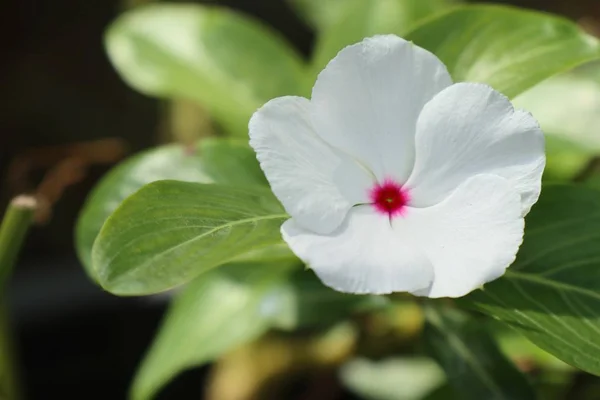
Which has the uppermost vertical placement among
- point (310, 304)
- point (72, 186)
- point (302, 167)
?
point (302, 167)

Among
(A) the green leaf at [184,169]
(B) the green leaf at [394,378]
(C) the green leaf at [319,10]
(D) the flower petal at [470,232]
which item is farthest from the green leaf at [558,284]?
(C) the green leaf at [319,10]

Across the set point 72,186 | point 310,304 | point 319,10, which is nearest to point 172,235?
point 310,304

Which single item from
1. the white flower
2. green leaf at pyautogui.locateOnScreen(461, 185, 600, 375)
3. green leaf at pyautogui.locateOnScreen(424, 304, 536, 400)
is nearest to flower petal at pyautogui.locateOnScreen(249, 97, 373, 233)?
the white flower

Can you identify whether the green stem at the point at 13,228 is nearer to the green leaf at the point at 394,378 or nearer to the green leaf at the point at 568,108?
the green leaf at the point at 568,108

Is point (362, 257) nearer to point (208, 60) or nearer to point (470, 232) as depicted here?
point (470, 232)

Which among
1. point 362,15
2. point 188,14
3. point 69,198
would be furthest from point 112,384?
point 362,15

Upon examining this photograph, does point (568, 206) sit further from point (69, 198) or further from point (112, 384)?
point (69, 198)
